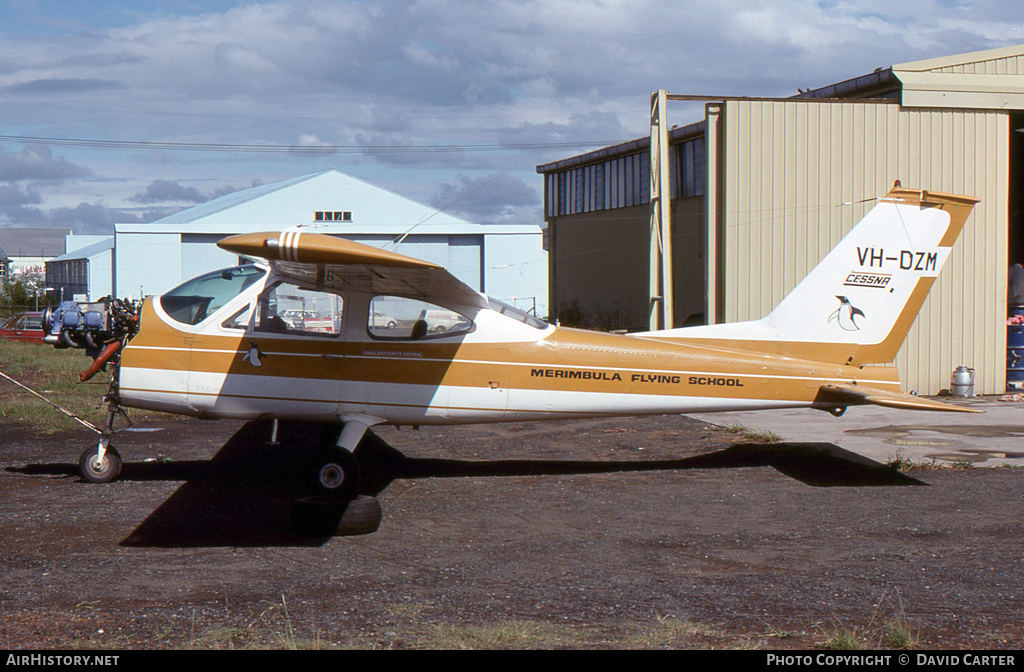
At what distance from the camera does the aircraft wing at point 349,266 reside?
18.9 feet

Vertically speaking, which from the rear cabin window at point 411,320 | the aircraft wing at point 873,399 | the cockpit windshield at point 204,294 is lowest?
the aircraft wing at point 873,399

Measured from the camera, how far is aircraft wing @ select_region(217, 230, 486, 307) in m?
5.76

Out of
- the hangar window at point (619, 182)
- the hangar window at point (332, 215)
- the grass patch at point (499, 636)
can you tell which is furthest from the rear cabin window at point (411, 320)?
the hangar window at point (332, 215)

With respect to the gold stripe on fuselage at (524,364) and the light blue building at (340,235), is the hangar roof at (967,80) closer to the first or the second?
the gold stripe on fuselage at (524,364)

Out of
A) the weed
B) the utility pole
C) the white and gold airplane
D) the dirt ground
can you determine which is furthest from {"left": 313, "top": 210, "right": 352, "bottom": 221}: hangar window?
the weed

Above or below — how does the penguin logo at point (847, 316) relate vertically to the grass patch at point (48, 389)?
above

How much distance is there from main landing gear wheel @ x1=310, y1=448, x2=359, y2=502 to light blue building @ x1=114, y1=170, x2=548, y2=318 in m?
27.4

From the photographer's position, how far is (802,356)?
830 centimetres

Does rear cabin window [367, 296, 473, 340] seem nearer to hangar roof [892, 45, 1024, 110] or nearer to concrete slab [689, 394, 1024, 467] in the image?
concrete slab [689, 394, 1024, 467]

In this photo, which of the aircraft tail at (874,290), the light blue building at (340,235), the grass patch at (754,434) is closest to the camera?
the aircraft tail at (874,290)

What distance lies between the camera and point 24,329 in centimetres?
2702

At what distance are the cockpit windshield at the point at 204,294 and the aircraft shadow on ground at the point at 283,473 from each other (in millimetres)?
1566

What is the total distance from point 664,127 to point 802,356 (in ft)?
21.1
